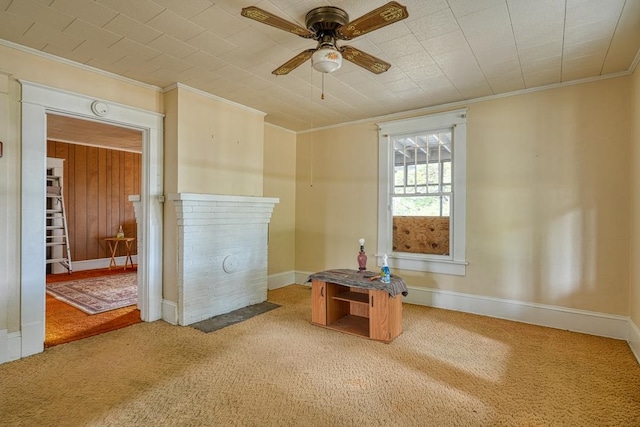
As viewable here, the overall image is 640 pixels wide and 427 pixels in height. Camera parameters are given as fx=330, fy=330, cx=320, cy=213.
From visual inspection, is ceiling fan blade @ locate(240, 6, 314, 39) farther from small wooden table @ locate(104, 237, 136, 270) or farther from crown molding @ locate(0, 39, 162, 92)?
small wooden table @ locate(104, 237, 136, 270)

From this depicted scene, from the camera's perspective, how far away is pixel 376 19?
1.94 metres

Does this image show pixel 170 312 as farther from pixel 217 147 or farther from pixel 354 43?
pixel 354 43

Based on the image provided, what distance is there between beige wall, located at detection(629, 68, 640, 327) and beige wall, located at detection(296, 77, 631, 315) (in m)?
0.09

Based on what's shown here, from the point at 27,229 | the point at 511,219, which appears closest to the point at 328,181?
the point at 511,219

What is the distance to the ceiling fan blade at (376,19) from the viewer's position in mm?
1799

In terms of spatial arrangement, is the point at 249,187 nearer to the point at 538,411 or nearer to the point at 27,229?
the point at 27,229

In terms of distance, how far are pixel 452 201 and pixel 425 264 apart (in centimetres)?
90

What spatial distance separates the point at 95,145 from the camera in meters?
6.85

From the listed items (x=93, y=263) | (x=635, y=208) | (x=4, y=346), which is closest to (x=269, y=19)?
(x=4, y=346)

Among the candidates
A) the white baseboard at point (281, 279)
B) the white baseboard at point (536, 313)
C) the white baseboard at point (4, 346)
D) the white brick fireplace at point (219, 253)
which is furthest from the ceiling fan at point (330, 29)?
the white baseboard at point (281, 279)

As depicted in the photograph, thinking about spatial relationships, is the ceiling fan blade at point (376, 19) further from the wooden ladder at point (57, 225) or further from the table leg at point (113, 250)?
the table leg at point (113, 250)

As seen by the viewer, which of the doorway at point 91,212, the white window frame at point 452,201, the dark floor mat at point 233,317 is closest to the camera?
the dark floor mat at point 233,317

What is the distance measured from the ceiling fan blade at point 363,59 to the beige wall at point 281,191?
2910 millimetres

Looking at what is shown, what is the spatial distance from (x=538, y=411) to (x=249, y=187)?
3752 millimetres
